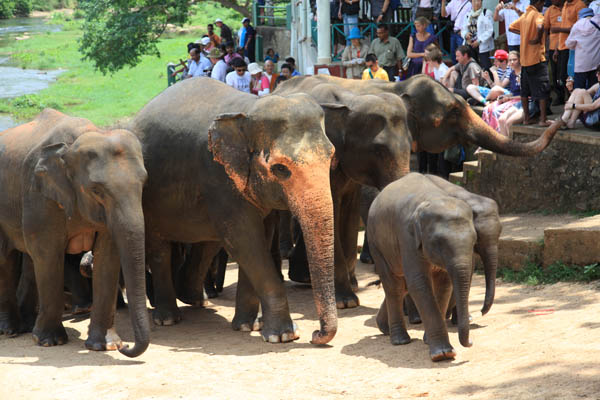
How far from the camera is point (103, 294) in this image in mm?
7605

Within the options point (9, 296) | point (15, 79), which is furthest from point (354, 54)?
point (15, 79)

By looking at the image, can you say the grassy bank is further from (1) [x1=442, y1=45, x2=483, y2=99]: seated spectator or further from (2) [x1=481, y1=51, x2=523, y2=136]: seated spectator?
(2) [x1=481, y1=51, x2=523, y2=136]: seated spectator

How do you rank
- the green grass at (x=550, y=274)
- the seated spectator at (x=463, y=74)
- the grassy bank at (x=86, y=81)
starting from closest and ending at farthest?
the green grass at (x=550, y=274)
the seated spectator at (x=463, y=74)
the grassy bank at (x=86, y=81)

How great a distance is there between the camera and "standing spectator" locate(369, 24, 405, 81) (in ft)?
47.1

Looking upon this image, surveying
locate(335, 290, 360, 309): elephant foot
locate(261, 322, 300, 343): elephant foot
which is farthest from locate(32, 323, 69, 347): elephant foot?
locate(335, 290, 360, 309): elephant foot

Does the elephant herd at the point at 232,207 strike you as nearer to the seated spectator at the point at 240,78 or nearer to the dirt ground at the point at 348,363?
the dirt ground at the point at 348,363

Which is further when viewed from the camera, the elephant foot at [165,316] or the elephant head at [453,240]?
the elephant foot at [165,316]

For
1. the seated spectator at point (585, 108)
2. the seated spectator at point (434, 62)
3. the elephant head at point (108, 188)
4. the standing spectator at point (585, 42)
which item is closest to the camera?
the elephant head at point (108, 188)

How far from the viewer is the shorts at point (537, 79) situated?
10703mm

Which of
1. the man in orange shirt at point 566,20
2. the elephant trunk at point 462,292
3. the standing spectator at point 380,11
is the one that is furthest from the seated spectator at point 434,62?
the elephant trunk at point 462,292

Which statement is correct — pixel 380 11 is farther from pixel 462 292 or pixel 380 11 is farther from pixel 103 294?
pixel 462 292

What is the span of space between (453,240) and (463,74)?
6.71 meters

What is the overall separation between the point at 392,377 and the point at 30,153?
3.70 metres

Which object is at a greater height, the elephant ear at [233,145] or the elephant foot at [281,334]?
the elephant ear at [233,145]
